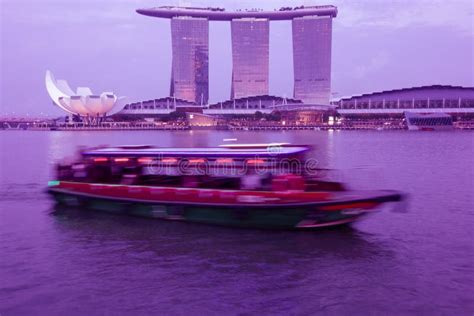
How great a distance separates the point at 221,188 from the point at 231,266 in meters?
2.96

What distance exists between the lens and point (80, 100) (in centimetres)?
11562

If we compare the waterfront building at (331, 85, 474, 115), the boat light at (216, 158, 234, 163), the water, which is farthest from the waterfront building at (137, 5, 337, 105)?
the boat light at (216, 158, 234, 163)

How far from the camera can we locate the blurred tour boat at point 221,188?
11.4 metres

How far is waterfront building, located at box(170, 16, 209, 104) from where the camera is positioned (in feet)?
480

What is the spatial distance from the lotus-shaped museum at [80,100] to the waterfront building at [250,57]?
4028cm

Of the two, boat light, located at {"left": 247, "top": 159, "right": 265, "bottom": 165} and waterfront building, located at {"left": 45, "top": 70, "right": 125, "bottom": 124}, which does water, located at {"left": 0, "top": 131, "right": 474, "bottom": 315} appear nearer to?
boat light, located at {"left": 247, "top": 159, "right": 265, "bottom": 165}

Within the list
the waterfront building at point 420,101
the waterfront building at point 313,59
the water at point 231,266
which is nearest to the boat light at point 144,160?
the water at point 231,266

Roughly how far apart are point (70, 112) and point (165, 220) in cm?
11572

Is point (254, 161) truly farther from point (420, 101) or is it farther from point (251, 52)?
point (251, 52)

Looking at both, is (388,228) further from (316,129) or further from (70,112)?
(70,112)

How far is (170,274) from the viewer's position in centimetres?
945

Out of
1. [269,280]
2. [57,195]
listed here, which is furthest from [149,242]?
[57,195]

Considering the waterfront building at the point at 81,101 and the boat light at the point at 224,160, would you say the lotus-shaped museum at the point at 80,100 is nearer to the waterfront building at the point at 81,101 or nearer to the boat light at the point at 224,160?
the waterfront building at the point at 81,101

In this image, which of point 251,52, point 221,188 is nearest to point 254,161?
point 221,188
